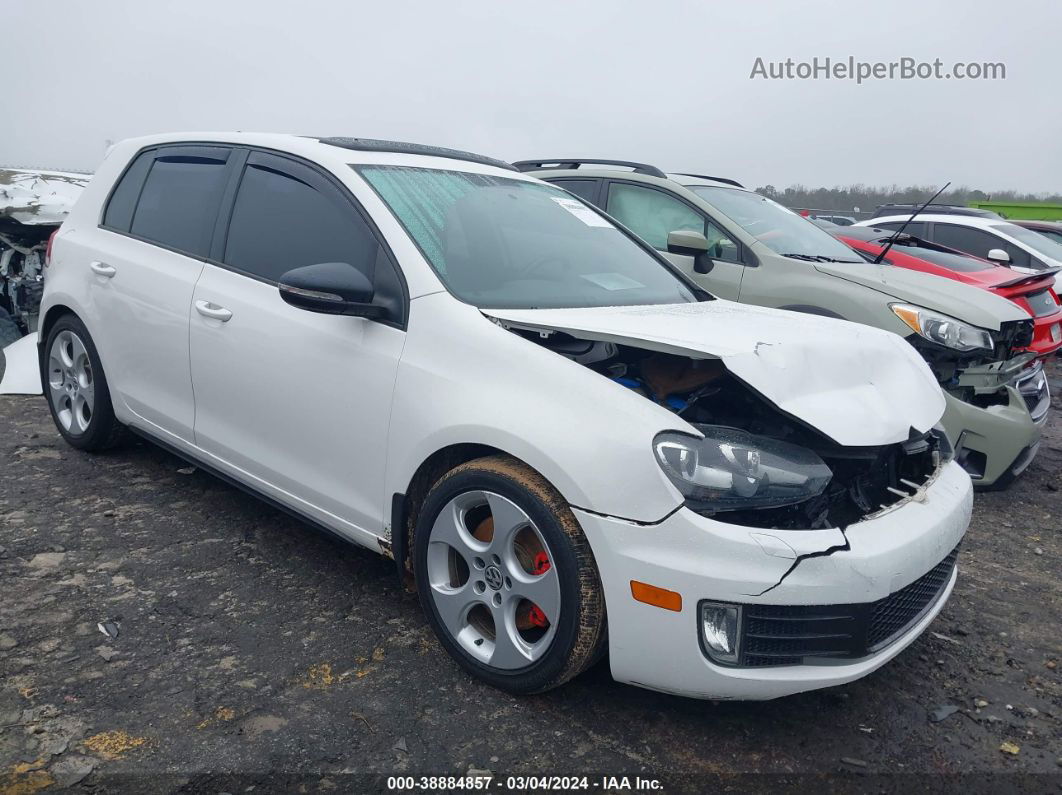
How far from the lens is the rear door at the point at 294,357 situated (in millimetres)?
2889

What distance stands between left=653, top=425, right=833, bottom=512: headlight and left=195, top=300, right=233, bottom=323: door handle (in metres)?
1.90

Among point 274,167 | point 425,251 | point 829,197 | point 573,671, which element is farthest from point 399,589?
point 829,197

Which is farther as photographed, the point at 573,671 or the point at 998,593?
the point at 998,593

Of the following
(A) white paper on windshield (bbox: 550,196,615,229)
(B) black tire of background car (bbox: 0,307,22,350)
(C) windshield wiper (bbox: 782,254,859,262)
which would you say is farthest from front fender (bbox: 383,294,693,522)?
(B) black tire of background car (bbox: 0,307,22,350)

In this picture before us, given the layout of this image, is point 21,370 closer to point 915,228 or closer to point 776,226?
point 776,226

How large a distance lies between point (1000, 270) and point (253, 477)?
21.8ft

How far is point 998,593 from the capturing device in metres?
3.60

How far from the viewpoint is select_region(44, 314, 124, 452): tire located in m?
4.22

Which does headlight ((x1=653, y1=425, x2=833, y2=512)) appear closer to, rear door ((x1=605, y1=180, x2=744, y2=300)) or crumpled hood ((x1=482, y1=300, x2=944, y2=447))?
crumpled hood ((x1=482, y1=300, x2=944, y2=447))

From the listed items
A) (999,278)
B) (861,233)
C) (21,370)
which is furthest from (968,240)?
(21,370)

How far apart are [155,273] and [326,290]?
1405 mm

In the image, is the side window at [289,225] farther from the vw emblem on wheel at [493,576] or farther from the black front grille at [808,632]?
the black front grille at [808,632]

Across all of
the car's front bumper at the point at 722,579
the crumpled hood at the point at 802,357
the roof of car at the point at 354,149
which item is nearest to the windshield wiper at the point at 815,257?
the roof of car at the point at 354,149

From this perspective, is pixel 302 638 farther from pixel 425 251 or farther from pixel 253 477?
pixel 425 251
